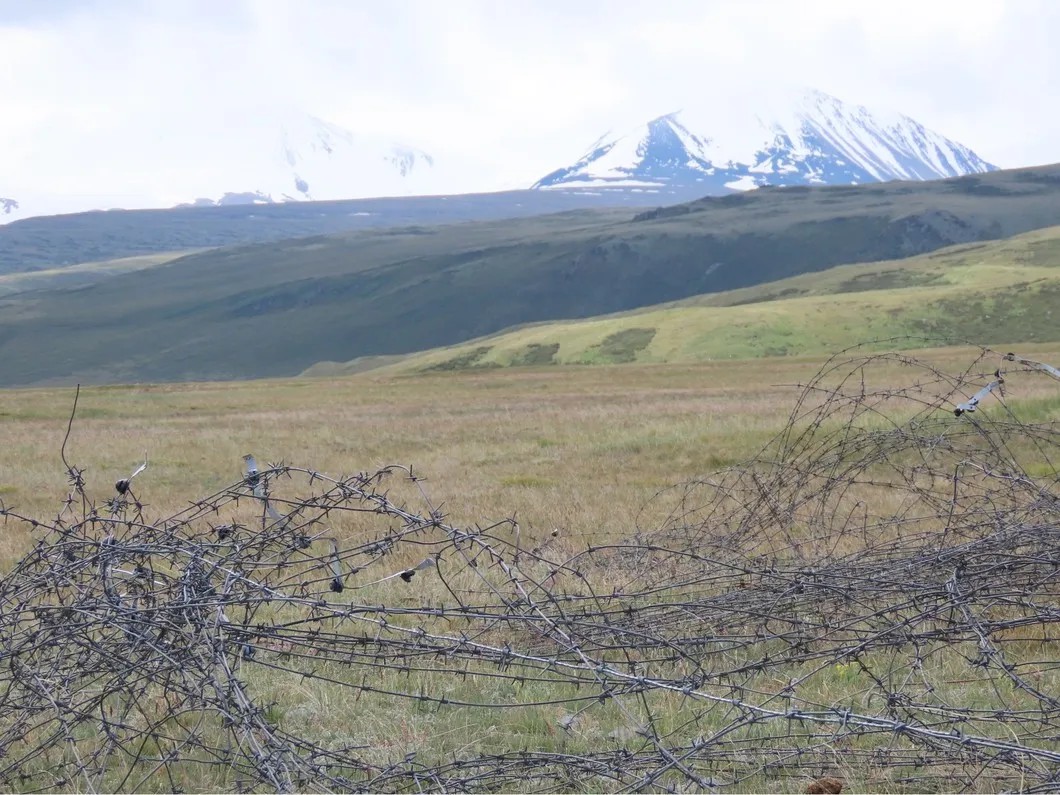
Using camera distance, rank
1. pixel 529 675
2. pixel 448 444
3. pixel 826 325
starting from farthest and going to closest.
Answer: pixel 826 325 → pixel 448 444 → pixel 529 675

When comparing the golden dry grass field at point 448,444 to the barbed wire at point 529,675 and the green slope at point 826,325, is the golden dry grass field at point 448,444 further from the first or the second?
the green slope at point 826,325

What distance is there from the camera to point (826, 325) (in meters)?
96.5

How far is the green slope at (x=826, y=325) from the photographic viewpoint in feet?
301

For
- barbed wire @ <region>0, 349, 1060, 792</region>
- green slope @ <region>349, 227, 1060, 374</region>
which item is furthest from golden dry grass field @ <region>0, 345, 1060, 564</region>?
green slope @ <region>349, 227, 1060, 374</region>

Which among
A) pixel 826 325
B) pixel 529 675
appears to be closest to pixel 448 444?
pixel 529 675

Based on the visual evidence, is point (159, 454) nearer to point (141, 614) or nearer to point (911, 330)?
point (141, 614)

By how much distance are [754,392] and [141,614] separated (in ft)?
123

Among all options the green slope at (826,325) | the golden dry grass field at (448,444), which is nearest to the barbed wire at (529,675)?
the golden dry grass field at (448,444)

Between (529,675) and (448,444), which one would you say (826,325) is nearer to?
(448,444)

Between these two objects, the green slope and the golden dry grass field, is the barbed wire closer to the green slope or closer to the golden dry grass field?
the golden dry grass field

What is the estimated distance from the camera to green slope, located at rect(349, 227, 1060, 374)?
91625mm

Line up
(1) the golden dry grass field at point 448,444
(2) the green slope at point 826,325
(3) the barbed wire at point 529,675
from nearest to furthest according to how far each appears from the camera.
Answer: (3) the barbed wire at point 529,675 → (1) the golden dry grass field at point 448,444 → (2) the green slope at point 826,325

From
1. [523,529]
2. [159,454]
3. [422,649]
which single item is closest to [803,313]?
[159,454]

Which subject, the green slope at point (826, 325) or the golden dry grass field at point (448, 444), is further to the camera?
the green slope at point (826, 325)
